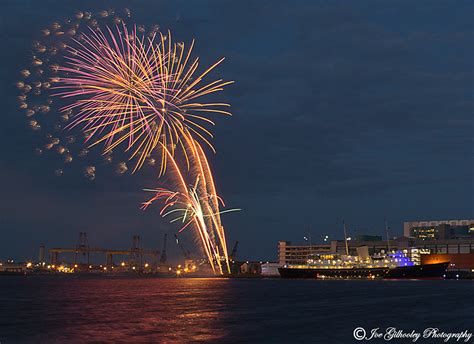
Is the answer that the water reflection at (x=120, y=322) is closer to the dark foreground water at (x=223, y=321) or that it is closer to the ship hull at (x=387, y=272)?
the dark foreground water at (x=223, y=321)

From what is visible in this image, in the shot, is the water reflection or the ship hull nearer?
the water reflection

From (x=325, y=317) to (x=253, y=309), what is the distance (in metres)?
11.7

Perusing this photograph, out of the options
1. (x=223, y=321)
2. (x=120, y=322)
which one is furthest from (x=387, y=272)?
(x=120, y=322)

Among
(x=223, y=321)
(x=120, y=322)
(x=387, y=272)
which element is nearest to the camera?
(x=120, y=322)

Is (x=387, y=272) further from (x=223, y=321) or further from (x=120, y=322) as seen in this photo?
(x=120, y=322)

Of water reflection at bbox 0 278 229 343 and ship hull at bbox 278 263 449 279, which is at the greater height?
water reflection at bbox 0 278 229 343

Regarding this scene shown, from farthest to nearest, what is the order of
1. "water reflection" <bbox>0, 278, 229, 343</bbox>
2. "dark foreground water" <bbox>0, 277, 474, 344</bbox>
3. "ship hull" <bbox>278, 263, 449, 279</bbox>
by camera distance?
"ship hull" <bbox>278, 263, 449, 279</bbox>
"water reflection" <bbox>0, 278, 229, 343</bbox>
"dark foreground water" <bbox>0, 277, 474, 344</bbox>

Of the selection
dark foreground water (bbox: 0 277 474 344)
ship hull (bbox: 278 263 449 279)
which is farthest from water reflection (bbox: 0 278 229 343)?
ship hull (bbox: 278 263 449 279)

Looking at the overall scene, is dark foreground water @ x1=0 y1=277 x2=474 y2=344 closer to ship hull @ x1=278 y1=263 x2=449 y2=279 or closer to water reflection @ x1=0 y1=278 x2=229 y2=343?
water reflection @ x1=0 y1=278 x2=229 y2=343

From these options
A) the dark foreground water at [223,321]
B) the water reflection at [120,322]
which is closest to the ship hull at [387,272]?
the dark foreground water at [223,321]

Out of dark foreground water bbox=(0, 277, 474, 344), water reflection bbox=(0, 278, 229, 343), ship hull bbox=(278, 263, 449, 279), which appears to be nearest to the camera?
dark foreground water bbox=(0, 277, 474, 344)

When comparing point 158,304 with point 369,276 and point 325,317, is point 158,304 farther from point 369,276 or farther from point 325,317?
point 369,276

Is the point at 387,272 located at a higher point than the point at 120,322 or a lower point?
lower

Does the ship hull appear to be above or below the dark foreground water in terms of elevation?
below
